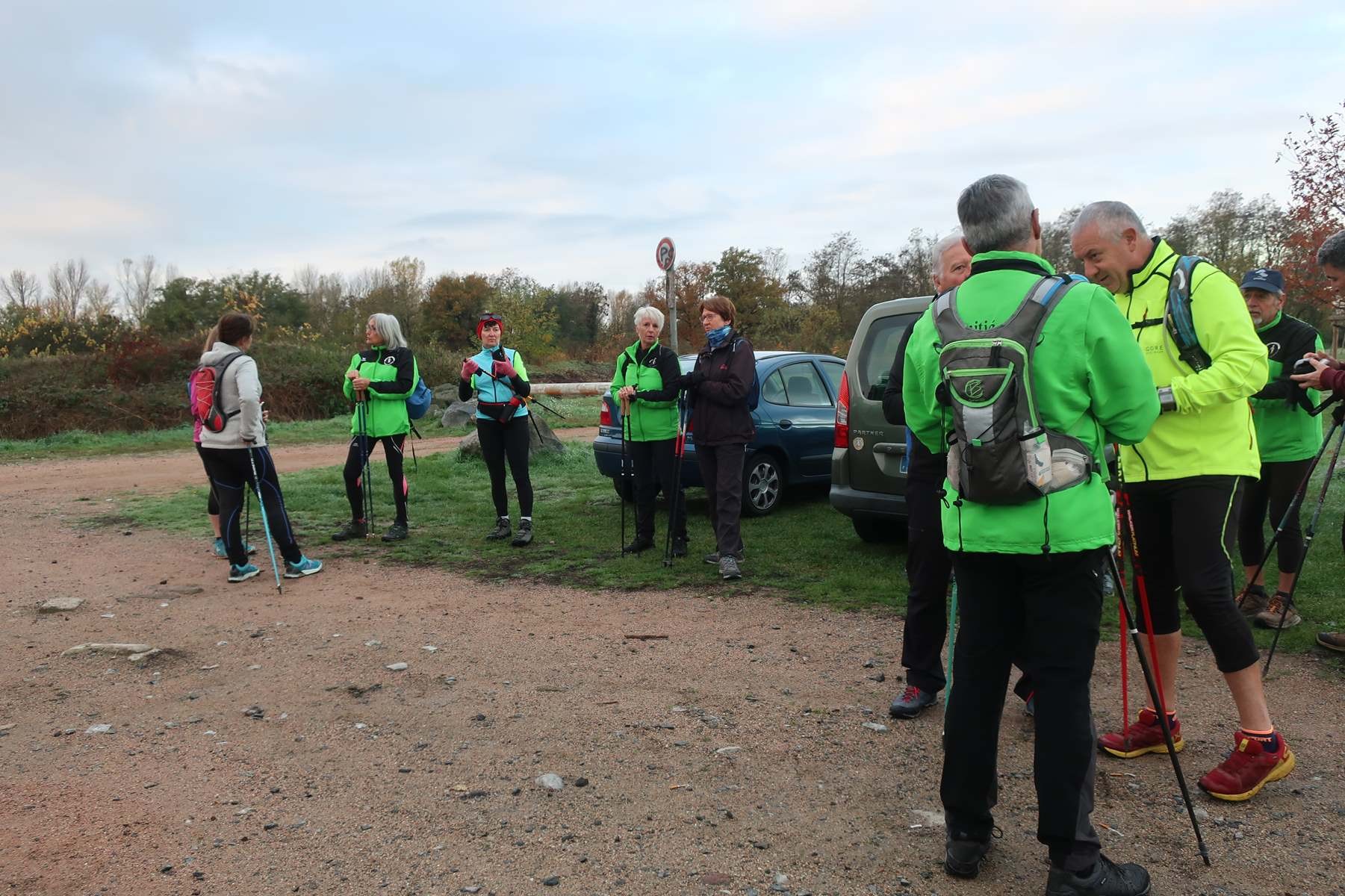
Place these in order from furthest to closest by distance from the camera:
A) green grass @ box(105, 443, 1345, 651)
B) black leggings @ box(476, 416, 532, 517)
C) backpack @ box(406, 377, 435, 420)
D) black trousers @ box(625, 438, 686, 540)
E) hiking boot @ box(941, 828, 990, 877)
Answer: backpack @ box(406, 377, 435, 420) < black leggings @ box(476, 416, 532, 517) < black trousers @ box(625, 438, 686, 540) < green grass @ box(105, 443, 1345, 651) < hiking boot @ box(941, 828, 990, 877)

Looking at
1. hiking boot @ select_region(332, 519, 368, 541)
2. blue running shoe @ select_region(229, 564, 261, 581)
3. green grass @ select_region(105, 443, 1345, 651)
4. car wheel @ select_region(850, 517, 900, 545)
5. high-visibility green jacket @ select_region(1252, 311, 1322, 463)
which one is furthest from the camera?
hiking boot @ select_region(332, 519, 368, 541)

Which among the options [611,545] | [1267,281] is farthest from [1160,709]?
[611,545]

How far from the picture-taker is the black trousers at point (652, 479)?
774cm

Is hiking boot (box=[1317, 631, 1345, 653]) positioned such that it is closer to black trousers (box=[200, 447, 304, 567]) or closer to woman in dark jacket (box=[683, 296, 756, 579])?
woman in dark jacket (box=[683, 296, 756, 579])

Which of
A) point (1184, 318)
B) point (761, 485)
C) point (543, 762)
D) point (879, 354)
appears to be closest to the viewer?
point (1184, 318)

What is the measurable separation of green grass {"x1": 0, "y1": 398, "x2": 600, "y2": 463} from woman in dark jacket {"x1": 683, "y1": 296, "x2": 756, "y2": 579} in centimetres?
1173

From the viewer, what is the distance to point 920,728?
13.6 ft

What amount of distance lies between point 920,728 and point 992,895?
132 centimetres

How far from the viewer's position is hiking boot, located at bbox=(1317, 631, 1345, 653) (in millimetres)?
4848

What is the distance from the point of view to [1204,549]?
3430 mm

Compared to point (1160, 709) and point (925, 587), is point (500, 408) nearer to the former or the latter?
point (925, 587)

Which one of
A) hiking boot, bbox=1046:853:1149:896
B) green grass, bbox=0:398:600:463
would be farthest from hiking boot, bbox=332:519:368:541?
green grass, bbox=0:398:600:463

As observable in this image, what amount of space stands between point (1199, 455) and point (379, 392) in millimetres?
6469

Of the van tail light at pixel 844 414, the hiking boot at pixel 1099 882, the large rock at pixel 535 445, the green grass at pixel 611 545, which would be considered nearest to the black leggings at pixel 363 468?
the green grass at pixel 611 545
